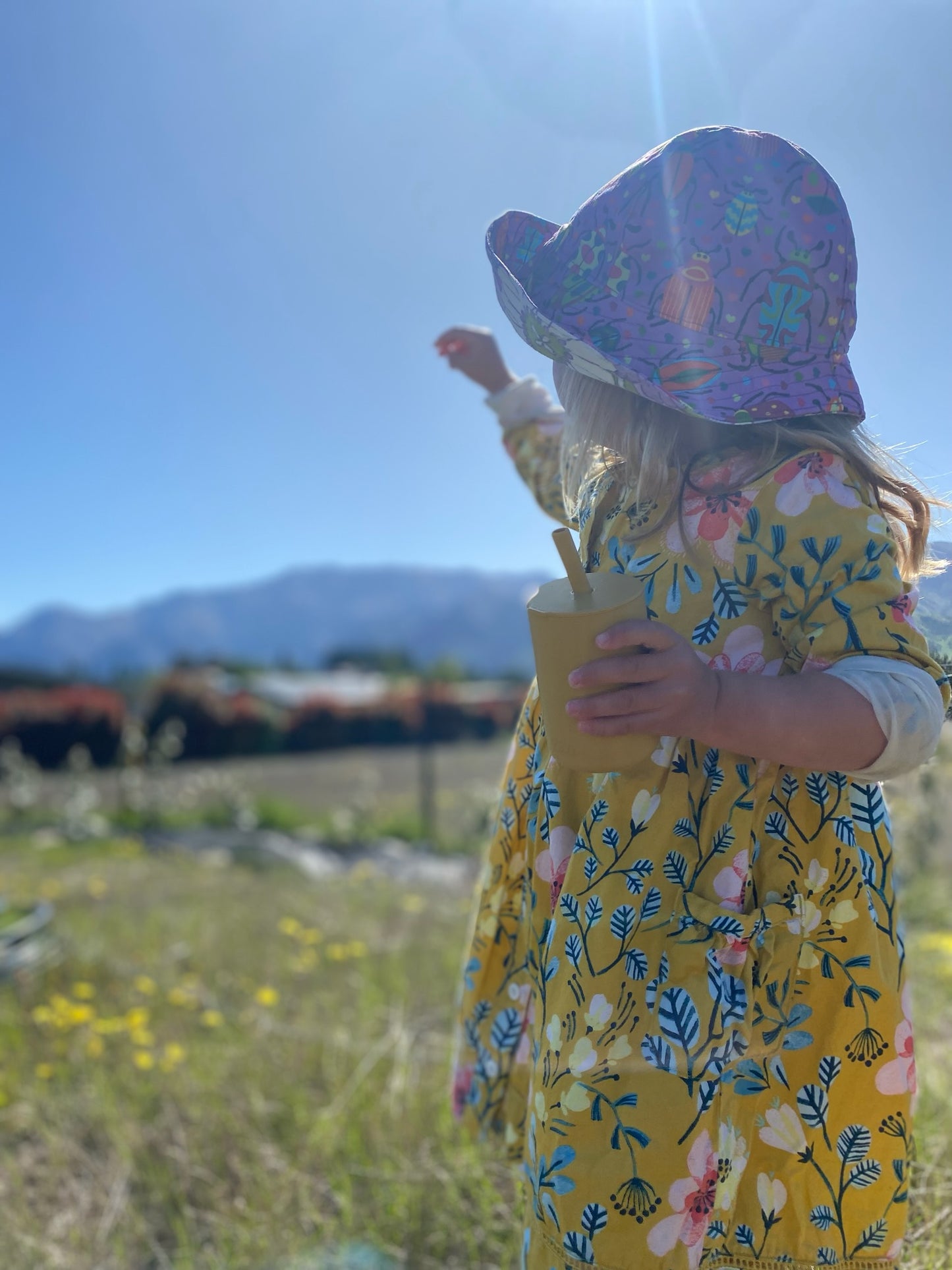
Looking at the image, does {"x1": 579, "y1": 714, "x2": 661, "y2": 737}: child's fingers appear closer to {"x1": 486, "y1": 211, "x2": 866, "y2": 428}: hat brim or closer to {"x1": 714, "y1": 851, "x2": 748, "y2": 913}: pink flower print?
{"x1": 714, "y1": 851, "x2": 748, "y2": 913}: pink flower print

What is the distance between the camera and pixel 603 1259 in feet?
2.90

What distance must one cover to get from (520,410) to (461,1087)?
3.36 feet

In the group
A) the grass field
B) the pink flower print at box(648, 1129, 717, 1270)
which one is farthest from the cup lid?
the grass field

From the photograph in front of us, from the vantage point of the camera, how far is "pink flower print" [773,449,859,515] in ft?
2.93

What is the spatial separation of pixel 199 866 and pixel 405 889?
4.46 feet

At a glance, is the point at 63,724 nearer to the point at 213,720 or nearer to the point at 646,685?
the point at 213,720

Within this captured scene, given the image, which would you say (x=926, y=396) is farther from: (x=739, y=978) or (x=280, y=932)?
(x=280, y=932)

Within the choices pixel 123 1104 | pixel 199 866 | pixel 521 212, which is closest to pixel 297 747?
pixel 199 866

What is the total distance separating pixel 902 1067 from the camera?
0.98 metres

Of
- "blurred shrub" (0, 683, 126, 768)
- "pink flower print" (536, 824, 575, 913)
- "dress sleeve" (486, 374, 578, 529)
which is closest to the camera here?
"pink flower print" (536, 824, 575, 913)

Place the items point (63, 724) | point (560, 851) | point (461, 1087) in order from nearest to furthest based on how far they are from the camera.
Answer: point (560, 851)
point (461, 1087)
point (63, 724)

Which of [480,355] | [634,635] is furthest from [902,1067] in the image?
[480,355]

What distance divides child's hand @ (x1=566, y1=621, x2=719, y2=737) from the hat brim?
243 millimetres

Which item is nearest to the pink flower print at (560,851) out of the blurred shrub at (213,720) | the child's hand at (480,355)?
the child's hand at (480,355)
